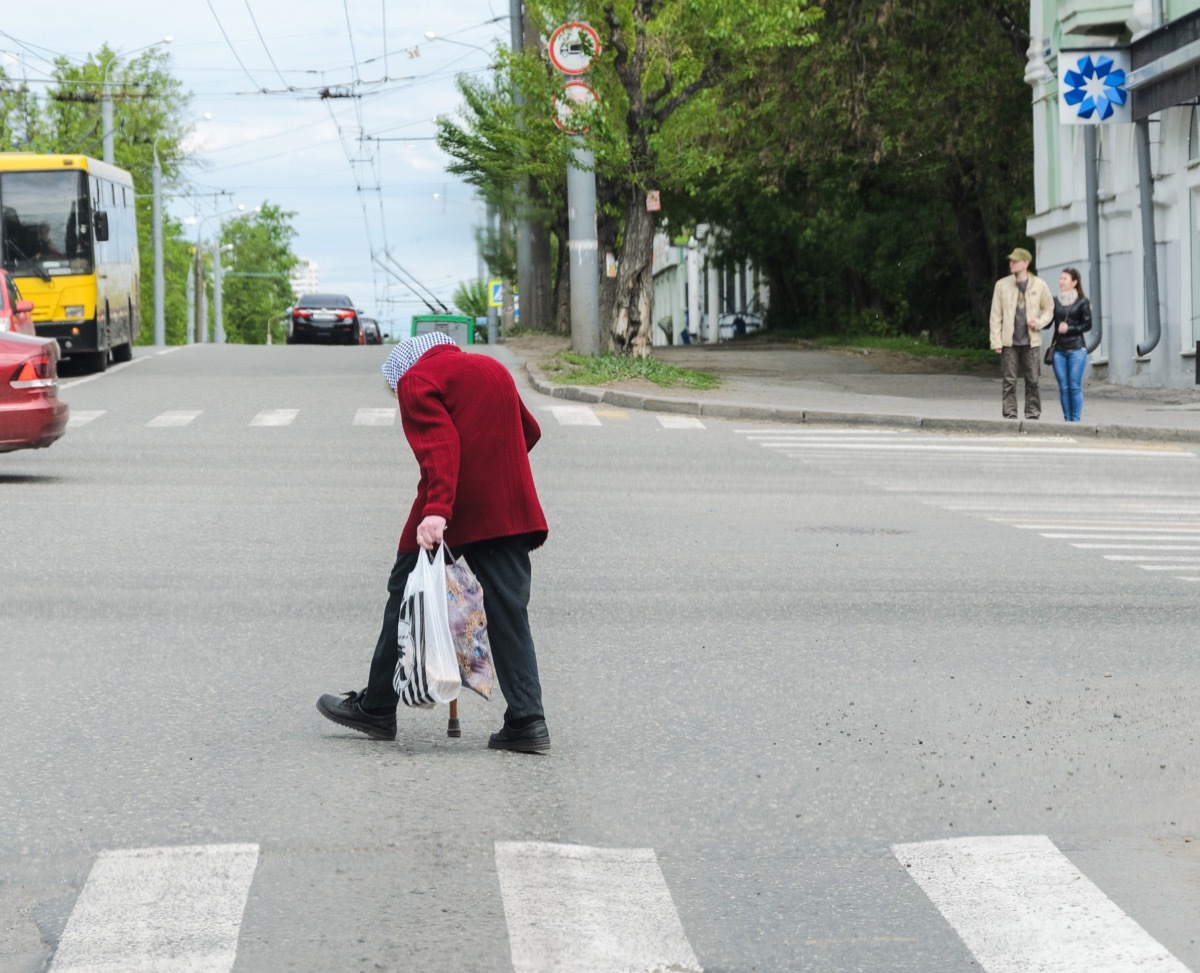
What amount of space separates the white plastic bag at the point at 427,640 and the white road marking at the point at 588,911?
1.12 metres

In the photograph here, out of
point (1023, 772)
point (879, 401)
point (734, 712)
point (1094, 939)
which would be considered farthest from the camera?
point (879, 401)

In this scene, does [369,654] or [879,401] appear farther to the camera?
[879,401]

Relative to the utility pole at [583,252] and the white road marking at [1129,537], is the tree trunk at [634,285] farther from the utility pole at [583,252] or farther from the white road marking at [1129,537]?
the white road marking at [1129,537]

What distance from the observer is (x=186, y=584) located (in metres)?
11.3

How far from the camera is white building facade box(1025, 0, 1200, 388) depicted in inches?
1054

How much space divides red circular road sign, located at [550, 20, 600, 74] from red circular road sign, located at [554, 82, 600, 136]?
435 millimetres

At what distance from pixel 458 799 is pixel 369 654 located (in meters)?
2.61

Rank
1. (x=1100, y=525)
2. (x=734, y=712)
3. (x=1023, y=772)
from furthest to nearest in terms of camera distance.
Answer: (x=1100, y=525)
(x=734, y=712)
(x=1023, y=772)

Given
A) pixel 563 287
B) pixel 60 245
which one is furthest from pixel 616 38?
pixel 563 287

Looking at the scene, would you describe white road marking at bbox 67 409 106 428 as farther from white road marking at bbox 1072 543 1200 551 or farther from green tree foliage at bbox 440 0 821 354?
white road marking at bbox 1072 543 1200 551

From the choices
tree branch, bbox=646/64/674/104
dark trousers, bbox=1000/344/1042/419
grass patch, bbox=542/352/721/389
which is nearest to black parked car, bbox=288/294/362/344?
grass patch, bbox=542/352/721/389

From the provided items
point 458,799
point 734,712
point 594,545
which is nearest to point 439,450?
point 458,799

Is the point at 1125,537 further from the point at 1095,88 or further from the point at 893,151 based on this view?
the point at 893,151

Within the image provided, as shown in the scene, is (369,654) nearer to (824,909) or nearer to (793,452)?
(824,909)
